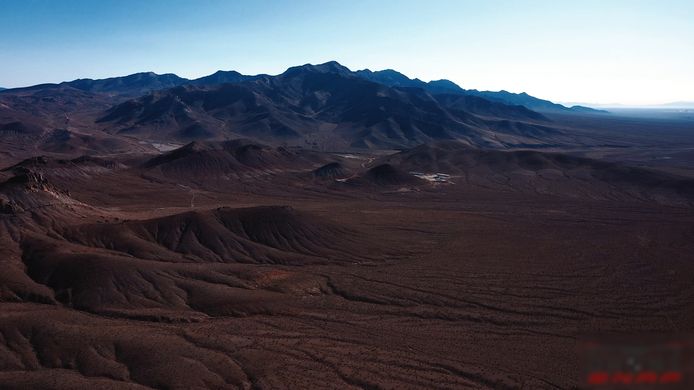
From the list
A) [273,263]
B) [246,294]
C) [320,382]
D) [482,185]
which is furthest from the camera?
[482,185]

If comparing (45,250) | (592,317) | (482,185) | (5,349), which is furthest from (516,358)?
(482,185)

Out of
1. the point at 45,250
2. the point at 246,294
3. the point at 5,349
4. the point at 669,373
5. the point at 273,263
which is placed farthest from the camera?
the point at 273,263

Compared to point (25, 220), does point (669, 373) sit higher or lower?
higher

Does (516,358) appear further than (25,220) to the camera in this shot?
No

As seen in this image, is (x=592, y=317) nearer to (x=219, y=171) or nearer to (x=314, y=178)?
(x=314, y=178)

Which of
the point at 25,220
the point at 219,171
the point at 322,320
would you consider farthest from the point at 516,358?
the point at 219,171

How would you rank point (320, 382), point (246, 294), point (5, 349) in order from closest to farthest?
1. point (320, 382)
2. point (5, 349)
3. point (246, 294)

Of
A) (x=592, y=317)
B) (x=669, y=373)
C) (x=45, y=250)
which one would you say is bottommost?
(x=592, y=317)

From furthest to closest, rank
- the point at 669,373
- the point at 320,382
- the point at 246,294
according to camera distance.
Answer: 1. the point at 246,294
2. the point at 320,382
3. the point at 669,373

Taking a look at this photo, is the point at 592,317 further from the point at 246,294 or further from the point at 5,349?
the point at 5,349
